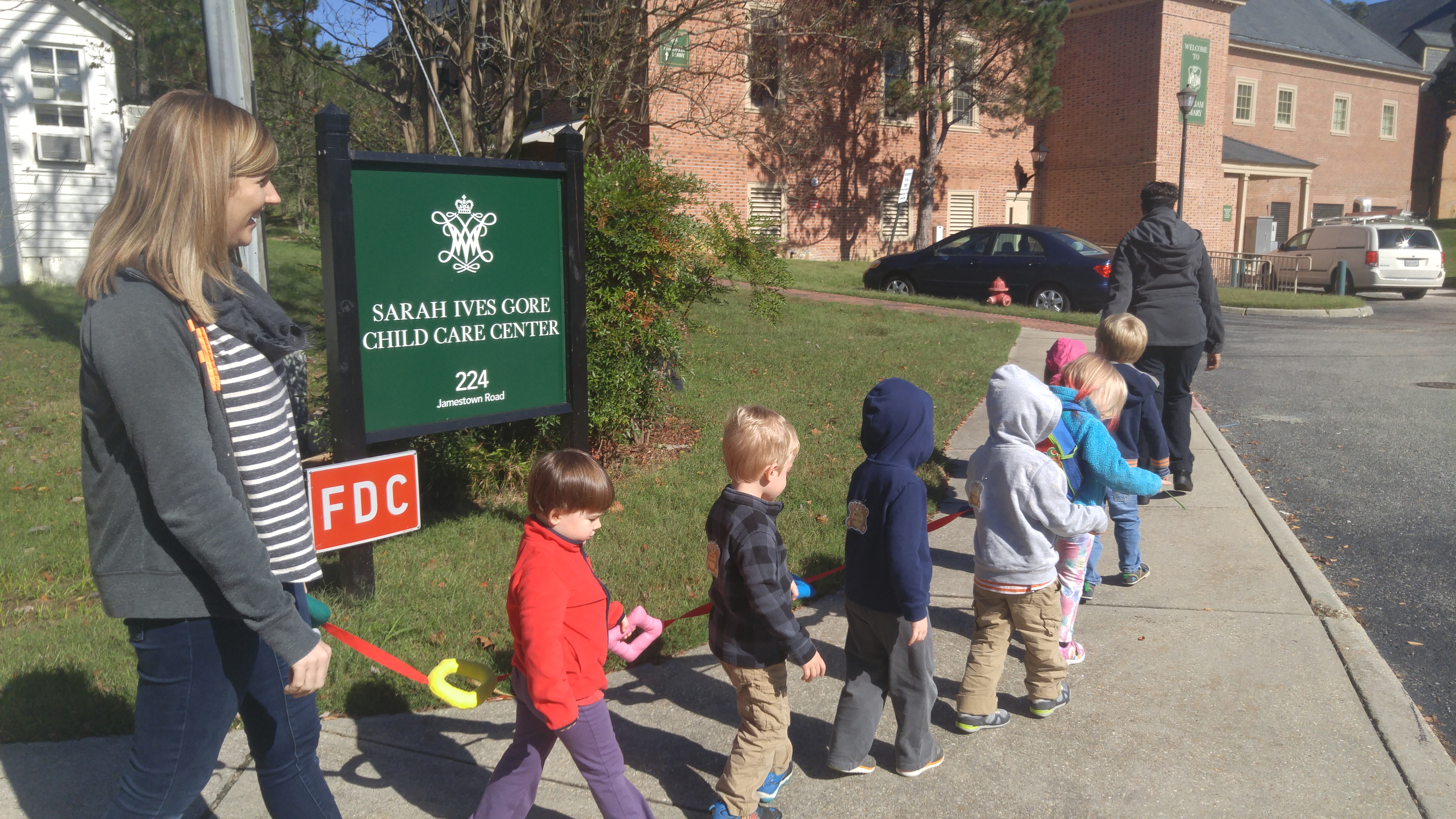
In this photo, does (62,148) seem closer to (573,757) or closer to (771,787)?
(573,757)

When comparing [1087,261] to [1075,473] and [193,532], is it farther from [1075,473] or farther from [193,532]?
[193,532]

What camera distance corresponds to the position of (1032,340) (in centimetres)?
1222

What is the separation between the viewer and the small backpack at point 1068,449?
391 cm

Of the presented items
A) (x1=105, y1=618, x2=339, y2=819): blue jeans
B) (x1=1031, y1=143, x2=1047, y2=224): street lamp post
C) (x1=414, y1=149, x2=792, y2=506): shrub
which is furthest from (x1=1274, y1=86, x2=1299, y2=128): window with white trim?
(x1=105, y1=618, x2=339, y2=819): blue jeans

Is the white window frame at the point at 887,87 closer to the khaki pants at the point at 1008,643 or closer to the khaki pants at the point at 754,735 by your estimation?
the khaki pants at the point at 1008,643

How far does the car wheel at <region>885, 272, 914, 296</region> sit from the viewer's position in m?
17.6

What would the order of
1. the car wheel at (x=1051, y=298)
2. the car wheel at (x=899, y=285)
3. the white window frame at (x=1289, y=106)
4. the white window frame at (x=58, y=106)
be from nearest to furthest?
the car wheel at (x=1051, y=298), the white window frame at (x=58, y=106), the car wheel at (x=899, y=285), the white window frame at (x=1289, y=106)

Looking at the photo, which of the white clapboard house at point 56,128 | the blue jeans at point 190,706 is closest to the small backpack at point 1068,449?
the blue jeans at point 190,706

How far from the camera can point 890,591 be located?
3.05 metres

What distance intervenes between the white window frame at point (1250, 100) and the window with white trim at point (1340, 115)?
484 centimetres

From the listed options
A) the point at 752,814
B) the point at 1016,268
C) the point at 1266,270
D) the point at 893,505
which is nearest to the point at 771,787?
the point at 752,814

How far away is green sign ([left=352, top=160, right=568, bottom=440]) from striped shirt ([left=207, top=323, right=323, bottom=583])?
211 centimetres

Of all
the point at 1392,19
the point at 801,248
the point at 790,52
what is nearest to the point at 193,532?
the point at 790,52

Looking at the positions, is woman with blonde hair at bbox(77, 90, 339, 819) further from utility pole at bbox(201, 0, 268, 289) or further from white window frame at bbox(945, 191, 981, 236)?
white window frame at bbox(945, 191, 981, 236)
